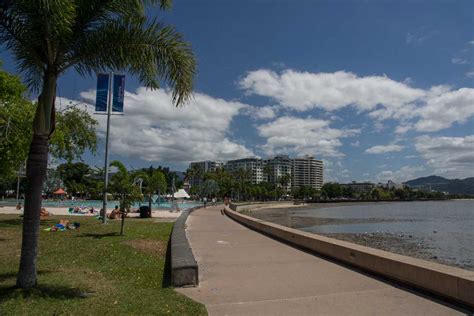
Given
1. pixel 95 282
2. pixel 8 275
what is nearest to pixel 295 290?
pixel 95 282

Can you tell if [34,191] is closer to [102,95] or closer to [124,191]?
[124,191]

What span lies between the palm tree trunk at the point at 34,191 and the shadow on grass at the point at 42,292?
6.9 inches

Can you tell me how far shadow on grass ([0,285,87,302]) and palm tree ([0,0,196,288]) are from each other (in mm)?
196

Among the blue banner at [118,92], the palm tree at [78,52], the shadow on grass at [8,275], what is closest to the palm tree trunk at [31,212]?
the palm tree at [78,52]

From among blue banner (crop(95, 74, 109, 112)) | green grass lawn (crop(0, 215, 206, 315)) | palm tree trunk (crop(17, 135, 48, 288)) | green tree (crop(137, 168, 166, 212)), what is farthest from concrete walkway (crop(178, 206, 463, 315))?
green tree (crop(137, 168, 166, 212))

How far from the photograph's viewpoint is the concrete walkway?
18.4 feet

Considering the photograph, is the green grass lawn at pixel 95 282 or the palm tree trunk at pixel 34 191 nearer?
the green grass lawn at pixel 95 282

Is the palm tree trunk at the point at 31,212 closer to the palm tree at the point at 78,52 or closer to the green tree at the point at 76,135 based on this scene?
the palm tree at the point at 78,52

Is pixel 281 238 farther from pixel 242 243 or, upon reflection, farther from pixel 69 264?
pixel 69 264

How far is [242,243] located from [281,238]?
4.97 feet

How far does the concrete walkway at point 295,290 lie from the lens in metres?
5.61

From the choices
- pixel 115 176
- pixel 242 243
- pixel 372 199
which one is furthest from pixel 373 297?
pixel 372 199

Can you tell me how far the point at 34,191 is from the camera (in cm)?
657

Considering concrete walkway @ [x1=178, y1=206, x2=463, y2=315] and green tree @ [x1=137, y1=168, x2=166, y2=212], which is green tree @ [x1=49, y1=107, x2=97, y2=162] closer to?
green tree @ [x1=137, y1=168, x2=166, y2=212]
